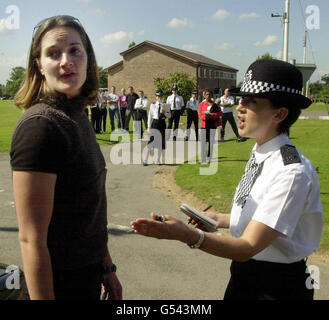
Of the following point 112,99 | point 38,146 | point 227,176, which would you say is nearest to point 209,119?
point 227,176

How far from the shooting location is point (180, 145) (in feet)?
46.7

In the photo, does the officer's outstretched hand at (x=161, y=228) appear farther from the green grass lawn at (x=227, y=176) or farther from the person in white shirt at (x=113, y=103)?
the person in white shirt at (x=113, y=103)

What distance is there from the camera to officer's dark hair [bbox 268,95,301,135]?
5.99ft

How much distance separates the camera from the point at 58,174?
57.6 inches

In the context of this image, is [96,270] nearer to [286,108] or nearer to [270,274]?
[270,274]

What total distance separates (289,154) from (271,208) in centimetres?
30

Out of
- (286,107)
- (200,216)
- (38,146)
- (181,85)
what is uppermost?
(181,85)

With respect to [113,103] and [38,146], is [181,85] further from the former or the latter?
[38,146]

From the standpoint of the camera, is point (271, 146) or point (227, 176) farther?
point (227, 176)

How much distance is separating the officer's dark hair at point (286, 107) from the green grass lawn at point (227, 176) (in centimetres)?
356

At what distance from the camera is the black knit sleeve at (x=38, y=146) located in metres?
1.37

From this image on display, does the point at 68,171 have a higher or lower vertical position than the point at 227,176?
higher

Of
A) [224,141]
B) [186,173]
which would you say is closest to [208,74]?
[224,141]

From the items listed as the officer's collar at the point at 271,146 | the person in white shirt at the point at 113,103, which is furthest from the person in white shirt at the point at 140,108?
the officer's collar at the point at 271,146
